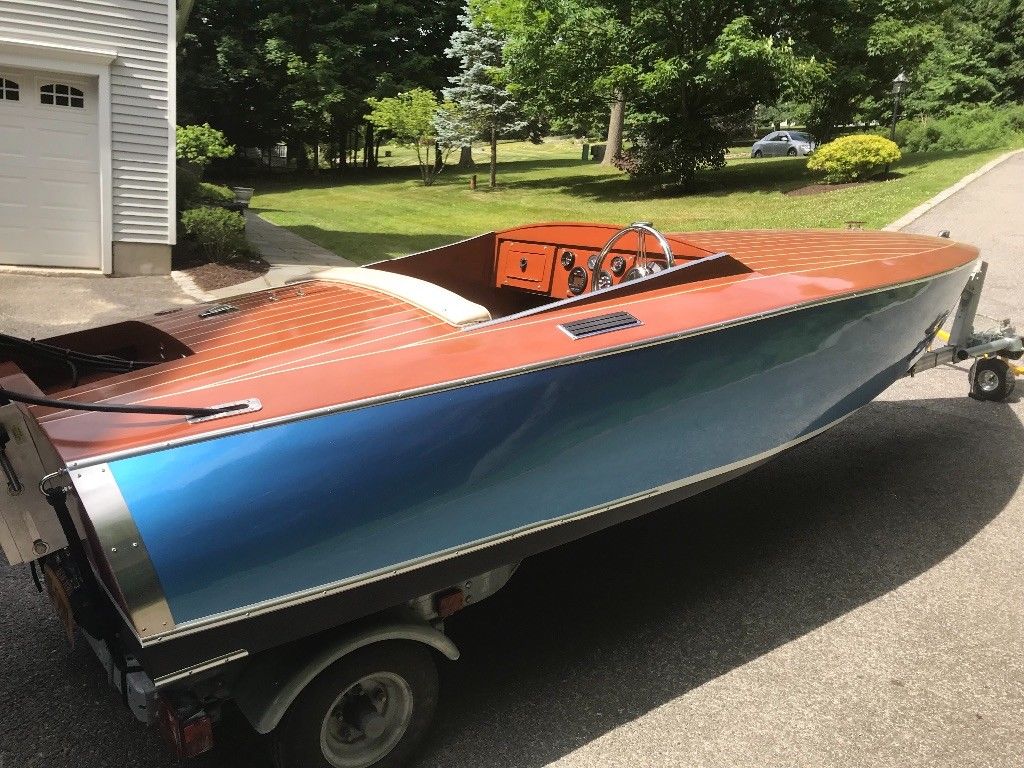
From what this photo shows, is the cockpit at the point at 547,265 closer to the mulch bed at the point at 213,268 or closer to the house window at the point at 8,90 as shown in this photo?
the mulch bed at the point at 213,268

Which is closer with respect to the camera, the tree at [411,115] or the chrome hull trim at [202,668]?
the chrome hull trim at [202,668]

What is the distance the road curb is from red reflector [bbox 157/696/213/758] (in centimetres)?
1231

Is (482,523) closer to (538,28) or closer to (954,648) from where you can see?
(954,648)

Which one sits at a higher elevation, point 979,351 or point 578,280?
point 578,280

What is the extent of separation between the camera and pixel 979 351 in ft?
18.0

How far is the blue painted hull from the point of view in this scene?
201 centimetres

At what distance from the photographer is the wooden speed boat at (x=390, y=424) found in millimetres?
2023

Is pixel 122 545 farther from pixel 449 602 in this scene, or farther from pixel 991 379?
pixel 991 379

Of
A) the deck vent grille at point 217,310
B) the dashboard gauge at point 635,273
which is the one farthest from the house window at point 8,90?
the dashboard gauge at point 635,273

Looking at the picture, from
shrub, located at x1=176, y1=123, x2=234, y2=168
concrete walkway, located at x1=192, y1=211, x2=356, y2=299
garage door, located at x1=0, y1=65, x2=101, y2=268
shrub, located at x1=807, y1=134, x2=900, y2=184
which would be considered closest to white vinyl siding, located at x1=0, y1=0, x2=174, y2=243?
→ garage door, located at x1=0, y1=65, x2=101, y2=268

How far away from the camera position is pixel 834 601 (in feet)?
11.7

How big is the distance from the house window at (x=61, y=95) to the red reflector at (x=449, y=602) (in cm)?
992

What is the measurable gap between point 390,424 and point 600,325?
92 centimetres

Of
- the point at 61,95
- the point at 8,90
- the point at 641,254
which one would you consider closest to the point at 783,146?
the point at 61,95
